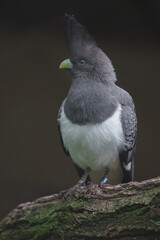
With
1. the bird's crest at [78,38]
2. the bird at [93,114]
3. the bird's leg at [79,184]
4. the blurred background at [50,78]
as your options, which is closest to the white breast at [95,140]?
the bird at [93,114]

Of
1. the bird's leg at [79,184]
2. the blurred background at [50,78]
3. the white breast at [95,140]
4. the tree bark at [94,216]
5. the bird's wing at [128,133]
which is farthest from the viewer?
the blurred background at [50,78]

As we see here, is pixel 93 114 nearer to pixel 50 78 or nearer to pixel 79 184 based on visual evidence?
pixel 79 184

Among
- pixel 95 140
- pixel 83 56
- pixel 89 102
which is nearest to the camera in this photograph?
pixel 95 140

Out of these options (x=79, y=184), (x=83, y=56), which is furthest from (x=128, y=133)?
(x=83, y=56)

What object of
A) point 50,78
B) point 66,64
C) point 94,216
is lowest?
point 94,216

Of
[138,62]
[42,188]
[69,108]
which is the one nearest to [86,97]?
[69,108]

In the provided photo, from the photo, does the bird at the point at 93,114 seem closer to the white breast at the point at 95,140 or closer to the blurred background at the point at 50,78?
the white breast at the point at 95,140
